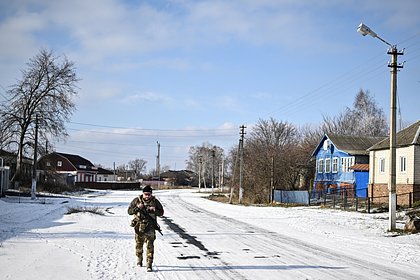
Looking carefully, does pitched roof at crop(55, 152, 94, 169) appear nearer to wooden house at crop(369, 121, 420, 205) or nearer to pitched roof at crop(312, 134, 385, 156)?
pitched roof at crop(312, 134, 385, 156)

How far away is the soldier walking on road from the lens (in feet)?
30.3

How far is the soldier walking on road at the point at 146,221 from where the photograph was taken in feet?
30.3

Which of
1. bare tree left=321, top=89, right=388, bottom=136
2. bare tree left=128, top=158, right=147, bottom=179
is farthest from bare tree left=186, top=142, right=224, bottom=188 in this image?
bare tree left=321, top=89, right=388, bottom=136

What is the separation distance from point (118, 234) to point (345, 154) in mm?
36224

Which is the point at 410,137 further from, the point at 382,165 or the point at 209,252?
the point at 209,252

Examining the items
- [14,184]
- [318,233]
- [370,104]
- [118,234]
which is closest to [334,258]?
[318,233]

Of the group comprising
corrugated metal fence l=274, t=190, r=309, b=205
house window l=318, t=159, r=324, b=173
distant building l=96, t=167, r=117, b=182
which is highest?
house window l=318, t=159, r=324, b=173

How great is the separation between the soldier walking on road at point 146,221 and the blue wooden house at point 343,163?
118ft

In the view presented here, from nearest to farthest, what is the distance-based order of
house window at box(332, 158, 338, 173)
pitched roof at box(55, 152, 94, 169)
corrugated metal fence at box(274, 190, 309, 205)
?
corrugated metal fence at box(274, 190, 309, 205) < house window at box(332, 158, 338, 173) < pitched roof at box(55, 152, 94, 169)

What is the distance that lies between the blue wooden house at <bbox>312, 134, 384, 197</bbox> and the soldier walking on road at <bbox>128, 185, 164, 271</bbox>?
118 feet

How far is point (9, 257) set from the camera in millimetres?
10039

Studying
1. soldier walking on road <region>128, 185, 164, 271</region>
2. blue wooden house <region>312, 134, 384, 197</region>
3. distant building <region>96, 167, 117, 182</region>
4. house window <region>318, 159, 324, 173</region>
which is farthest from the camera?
distant building <region>96, 167, 117, 182</region>

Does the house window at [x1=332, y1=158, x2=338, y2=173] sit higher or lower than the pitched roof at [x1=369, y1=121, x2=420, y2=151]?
lower

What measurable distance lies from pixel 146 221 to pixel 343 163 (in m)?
41.4
